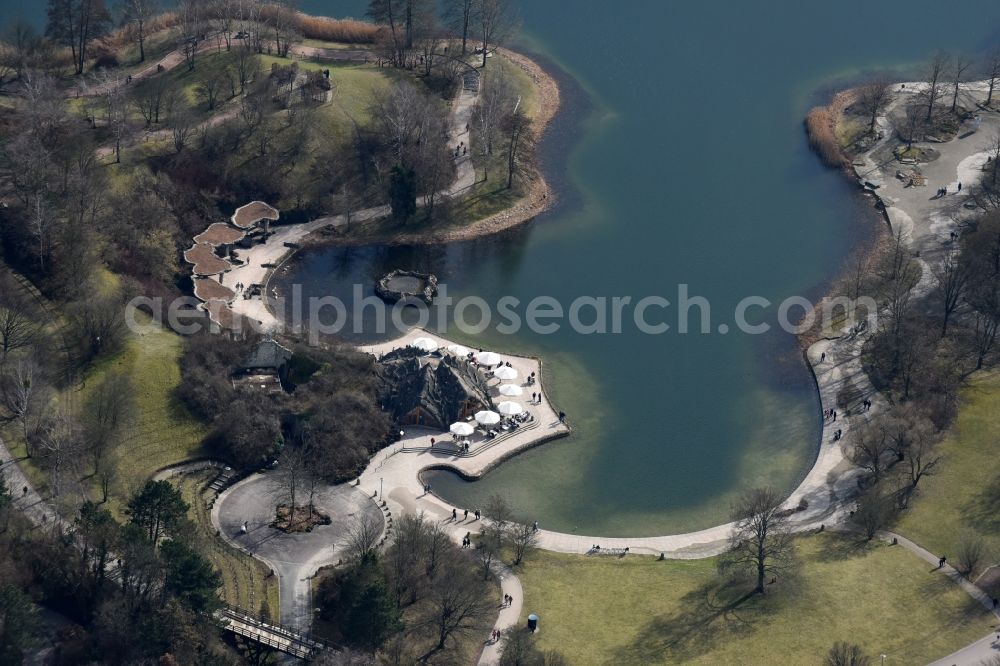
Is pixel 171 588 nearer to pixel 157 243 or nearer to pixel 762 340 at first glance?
pixel 157 243

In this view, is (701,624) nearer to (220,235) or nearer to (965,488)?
(965,488)

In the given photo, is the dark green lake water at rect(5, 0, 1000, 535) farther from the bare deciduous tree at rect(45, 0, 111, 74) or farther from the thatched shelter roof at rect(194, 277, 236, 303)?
the bare deciduous tree at rect(45, 0, 111, 74)

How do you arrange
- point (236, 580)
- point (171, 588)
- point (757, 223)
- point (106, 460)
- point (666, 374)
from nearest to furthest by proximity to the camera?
point (171, 588), point (236, 580), point (106, 460), point (666, 374), point (757, 223)

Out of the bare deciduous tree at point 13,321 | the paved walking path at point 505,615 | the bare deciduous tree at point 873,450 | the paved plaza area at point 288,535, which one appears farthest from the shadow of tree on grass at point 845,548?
the bare deciduous tree at point 13,321

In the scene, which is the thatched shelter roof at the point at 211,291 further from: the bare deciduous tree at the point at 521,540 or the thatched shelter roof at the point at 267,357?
the bare deciduous tree at the point at 521,540

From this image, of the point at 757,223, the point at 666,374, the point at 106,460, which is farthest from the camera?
the point at 757,223

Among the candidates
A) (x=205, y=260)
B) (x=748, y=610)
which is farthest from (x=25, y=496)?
(x=748, y=610)

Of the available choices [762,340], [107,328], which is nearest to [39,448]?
[107,328]

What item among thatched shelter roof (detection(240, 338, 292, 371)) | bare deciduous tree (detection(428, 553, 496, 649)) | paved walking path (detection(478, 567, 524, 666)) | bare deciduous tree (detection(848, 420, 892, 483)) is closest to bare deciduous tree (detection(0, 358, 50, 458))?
thatched shelter roof (detection(240, 338, 292, 371))
